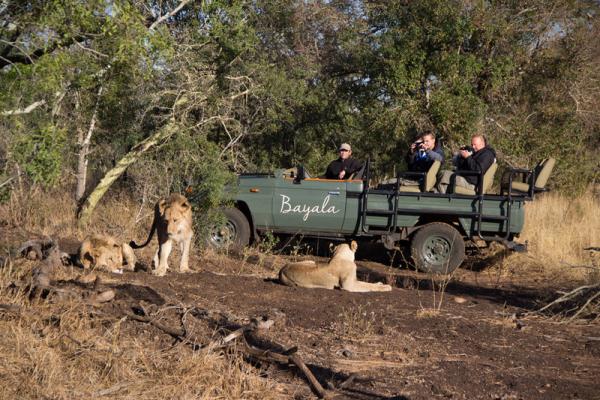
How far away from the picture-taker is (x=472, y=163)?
1169 cm

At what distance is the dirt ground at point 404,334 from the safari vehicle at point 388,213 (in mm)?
1367

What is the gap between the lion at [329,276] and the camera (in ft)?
29.8

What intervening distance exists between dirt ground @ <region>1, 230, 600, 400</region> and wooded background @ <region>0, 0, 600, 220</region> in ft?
10.3

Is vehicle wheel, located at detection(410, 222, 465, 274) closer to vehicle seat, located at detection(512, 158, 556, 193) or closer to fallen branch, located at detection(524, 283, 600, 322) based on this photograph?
vehicle seat, located at detection(512, 158, 556, 193)

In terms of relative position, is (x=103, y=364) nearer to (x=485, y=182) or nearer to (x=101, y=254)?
(x=101, y=254)

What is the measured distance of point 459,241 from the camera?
38.1 ft

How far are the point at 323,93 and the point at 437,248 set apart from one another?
4.81 m

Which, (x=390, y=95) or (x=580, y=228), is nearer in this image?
(x=580, y=228)

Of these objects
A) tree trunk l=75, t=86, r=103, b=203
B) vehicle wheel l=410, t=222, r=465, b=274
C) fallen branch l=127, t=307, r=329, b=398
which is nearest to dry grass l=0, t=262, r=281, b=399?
fallen branch l=127, t=307, r=329, b=398

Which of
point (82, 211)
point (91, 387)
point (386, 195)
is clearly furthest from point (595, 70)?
point (91, 387)

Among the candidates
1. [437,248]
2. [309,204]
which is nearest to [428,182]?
[437,248]

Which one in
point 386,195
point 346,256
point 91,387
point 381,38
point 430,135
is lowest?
point 91,387

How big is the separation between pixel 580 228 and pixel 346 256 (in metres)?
5.59

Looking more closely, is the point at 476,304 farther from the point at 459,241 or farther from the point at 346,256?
the point at 459,241
